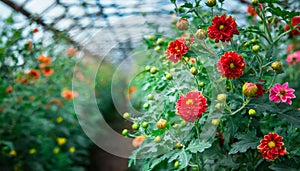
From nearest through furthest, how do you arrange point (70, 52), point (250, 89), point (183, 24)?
point (250, 89)
point (183, 24)
point (70, 52)

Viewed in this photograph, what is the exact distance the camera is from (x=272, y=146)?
0.79 metres

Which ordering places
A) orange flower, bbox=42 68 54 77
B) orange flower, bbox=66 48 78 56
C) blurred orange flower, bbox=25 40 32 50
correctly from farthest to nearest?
orange flower, bbox=66 48 78 56, orange flower, bbox=42 68 54 77, blurred orange flower, bbox=25 40 32 50

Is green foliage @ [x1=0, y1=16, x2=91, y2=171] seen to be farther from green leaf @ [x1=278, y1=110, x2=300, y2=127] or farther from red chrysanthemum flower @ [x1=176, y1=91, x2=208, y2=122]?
green leaf @ [x1=278, y1=110, x2=300, y2=127]

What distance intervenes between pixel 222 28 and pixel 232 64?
0.35 feet

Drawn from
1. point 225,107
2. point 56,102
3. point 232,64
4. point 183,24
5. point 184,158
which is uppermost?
point 183,24

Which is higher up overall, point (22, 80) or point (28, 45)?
point (28, 45)

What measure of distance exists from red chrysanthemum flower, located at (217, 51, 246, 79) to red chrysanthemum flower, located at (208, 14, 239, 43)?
61 millimetres

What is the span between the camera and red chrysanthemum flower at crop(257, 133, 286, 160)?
79 cm

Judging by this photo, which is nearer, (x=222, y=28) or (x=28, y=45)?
(x=222, y=28)

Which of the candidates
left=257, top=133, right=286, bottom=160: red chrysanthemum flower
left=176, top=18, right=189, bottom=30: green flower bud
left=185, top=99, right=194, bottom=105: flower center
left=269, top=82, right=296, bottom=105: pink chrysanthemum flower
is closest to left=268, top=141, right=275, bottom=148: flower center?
left=257, top=133, right=286, bottom=160: red chrysanthemum flower

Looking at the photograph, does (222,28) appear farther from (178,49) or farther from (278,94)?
(278,94)

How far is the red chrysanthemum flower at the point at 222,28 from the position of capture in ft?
2.75

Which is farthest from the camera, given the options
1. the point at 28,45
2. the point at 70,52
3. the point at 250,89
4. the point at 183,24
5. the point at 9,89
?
the point at 70,52

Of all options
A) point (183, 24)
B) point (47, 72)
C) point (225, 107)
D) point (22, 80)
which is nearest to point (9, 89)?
point (22, 80)
